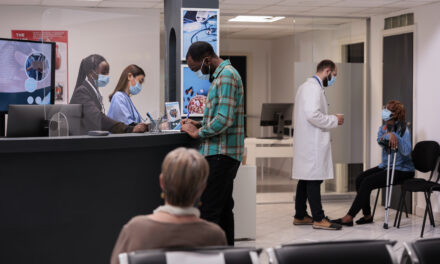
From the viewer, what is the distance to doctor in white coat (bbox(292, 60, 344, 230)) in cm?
662

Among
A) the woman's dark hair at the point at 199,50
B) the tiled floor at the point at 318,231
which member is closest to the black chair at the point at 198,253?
the woman's dark hair at the point at 199,50

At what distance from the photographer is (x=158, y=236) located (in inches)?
88.0

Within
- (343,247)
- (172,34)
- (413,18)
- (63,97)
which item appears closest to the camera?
(343,247)

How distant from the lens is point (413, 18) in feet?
25.2

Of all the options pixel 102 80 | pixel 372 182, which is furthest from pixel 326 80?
pixel 102 80

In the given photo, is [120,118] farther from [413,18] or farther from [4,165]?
[413,18]

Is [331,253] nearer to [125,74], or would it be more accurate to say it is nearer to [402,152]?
[125,74]

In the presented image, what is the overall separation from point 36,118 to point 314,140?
330cm

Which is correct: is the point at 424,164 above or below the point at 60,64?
below

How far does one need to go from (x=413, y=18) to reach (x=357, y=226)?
2.61 meters

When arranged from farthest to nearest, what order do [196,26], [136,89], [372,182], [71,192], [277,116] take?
1. [277,116]
2. [372,182]
3. [196,26]
4. [136,89]
5. [71,192]

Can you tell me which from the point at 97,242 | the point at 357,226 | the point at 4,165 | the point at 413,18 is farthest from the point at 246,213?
the point at 413,18

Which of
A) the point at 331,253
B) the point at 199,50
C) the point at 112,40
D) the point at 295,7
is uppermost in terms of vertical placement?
the point at 295,7

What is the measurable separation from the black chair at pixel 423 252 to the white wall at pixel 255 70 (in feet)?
30.9
